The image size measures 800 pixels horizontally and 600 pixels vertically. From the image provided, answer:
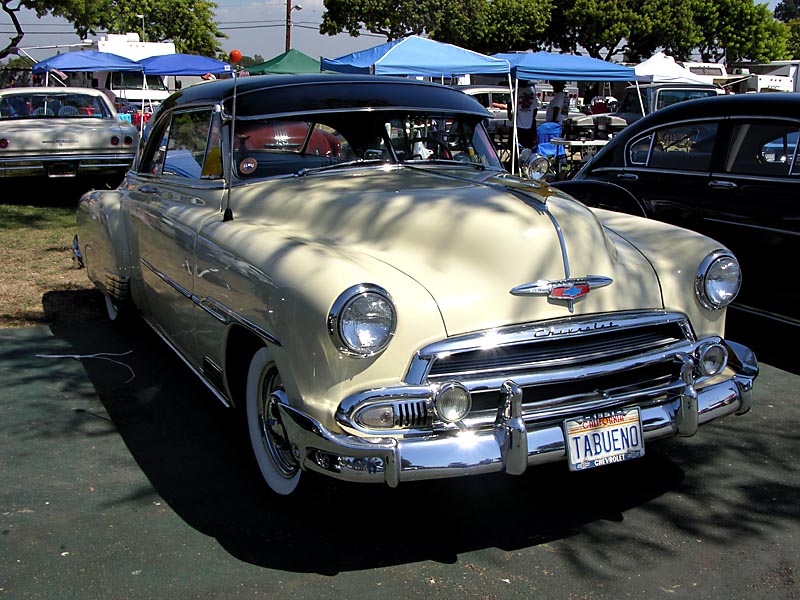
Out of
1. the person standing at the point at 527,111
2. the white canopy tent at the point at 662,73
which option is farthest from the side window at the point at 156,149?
the white canopy tent at the point at 662,73

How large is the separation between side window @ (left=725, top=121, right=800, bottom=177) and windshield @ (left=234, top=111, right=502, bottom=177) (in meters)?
2.01

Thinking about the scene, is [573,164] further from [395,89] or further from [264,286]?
[264,286]

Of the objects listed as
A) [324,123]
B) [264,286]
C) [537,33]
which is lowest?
[264,286]

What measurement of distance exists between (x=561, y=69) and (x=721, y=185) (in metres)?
10.2

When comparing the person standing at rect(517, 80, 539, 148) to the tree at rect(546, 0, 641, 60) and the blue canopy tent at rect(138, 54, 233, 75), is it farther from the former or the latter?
the tree at rect(546, 0, 641, 60)

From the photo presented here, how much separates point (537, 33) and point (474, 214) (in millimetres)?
42955

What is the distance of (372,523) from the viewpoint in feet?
10.8

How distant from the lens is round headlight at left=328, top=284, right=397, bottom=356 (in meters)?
2.82

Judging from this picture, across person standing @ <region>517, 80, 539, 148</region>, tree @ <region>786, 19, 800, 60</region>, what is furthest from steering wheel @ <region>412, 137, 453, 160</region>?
tree @ <region>786, 19, 800, 60</region>

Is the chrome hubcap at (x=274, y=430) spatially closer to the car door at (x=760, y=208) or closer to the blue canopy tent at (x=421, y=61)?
the car door at (x=760, y=208)

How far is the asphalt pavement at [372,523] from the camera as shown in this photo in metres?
2.89

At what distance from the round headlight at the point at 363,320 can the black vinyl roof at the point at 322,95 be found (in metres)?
1.65

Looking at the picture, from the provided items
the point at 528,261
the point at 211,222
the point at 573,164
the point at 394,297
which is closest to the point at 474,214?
the point at 528,261

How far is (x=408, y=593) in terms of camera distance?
283 centimetres
